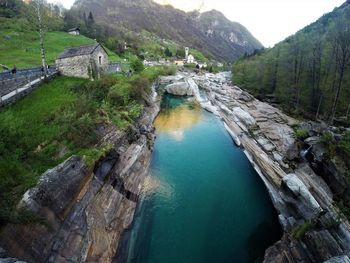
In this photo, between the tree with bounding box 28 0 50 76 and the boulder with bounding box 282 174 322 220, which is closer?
the boulder with bounding box 282 174 322 220

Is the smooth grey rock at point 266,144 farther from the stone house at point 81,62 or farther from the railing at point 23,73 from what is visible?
the railing at point 23,73

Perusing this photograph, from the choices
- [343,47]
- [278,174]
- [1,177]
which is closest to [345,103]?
[343,47]

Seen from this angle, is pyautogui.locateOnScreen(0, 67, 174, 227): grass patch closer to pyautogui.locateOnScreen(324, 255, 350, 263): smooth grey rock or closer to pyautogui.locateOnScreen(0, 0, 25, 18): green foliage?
pyautogui.locateOnScreen(324, 255, 350, 263): smooth grey rock

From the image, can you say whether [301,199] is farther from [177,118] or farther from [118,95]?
[177,118]

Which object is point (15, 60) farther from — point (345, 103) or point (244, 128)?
point (345, 103)

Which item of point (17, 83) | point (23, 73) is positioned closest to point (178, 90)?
point (23, 73)

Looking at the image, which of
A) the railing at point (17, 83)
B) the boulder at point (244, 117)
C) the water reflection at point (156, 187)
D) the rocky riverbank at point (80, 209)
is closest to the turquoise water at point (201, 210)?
the water reflection at point (156, 187)

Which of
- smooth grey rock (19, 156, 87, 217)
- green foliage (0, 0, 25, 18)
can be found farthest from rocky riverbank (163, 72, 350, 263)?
green foliage (0, 0, 25, 18)
